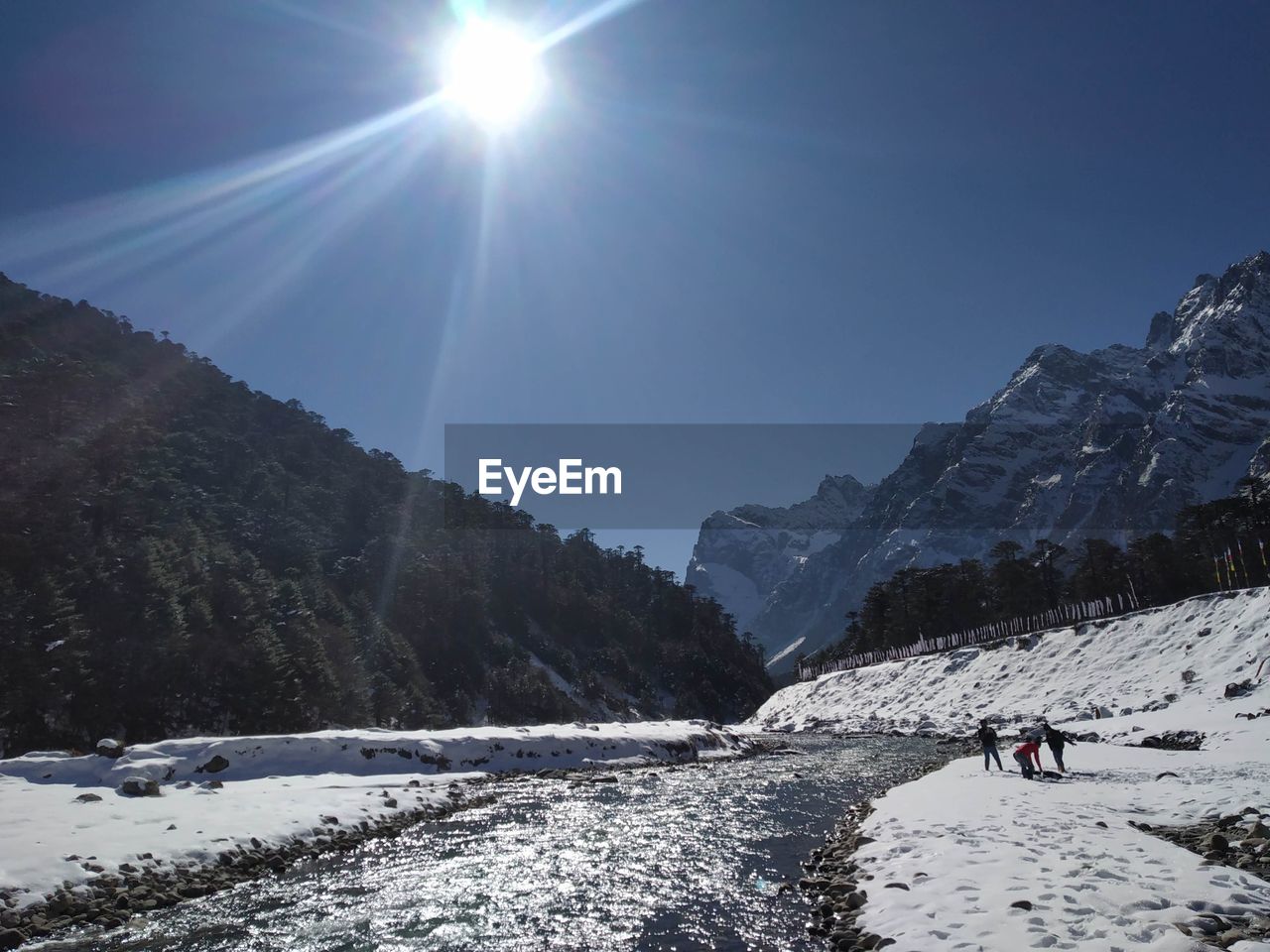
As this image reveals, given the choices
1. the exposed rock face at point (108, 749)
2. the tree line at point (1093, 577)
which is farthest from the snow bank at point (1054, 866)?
the tree line at point (1093, 577)

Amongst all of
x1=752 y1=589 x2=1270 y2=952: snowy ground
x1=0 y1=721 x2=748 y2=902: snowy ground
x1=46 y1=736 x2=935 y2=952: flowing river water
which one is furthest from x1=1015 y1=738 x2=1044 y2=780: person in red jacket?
x1=0 y1=721 x2=748 y2=902: snowy ground

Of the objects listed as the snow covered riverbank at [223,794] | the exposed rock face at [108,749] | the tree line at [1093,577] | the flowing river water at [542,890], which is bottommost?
the flowing river water at [542,890]

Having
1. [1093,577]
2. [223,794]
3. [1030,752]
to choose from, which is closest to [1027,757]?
[1030,752]

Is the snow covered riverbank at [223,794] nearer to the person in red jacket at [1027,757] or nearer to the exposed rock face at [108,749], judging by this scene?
the exposed rock face at [108,749]

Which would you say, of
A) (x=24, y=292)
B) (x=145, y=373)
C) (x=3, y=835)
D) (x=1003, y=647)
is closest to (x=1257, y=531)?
(x=1003, y=647)

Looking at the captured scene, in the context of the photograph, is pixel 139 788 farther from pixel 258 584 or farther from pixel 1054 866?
pixel 258 584

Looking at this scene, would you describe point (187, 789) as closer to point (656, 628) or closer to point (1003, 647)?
point (1003, 647)
